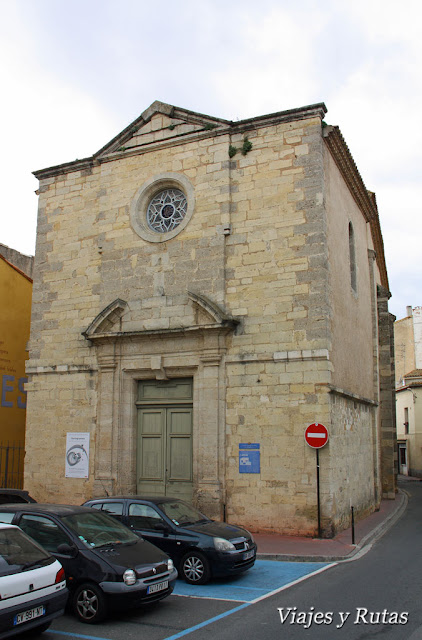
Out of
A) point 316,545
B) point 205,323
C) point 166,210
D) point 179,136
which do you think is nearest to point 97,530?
point 316,545

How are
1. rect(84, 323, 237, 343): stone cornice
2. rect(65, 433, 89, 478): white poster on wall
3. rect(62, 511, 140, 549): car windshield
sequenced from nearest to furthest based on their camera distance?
A: rect(62, 511, 140, 549): car windshield, rect(84, 323, 237, 343): stone cornice, rect(65, 433, 89, 478): white poster on wall

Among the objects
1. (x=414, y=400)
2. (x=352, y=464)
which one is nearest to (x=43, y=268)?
(x=352, y=464)

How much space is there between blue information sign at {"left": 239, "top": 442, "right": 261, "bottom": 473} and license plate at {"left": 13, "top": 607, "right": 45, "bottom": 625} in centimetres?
734

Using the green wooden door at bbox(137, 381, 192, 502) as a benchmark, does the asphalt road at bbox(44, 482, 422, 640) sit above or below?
below

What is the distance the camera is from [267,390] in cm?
1281

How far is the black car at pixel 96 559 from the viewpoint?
661cm

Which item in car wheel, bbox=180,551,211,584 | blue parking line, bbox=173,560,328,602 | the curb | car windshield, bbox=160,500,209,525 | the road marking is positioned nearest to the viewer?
the road marking

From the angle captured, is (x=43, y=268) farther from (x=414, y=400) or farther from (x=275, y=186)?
(x=414, y=400)

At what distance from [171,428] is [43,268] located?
5834 millimetres

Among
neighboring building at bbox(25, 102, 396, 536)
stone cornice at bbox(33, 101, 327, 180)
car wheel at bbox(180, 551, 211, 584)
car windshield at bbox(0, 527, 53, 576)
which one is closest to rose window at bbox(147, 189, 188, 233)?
neighboring building at bbox(25, 102, 396, 536)

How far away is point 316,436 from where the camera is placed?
11938 millimetres

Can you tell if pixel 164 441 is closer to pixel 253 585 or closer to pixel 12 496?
pixel 12 496

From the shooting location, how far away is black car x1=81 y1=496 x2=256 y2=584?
27.5ft

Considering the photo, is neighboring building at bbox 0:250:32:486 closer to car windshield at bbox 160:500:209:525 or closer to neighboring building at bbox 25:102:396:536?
neighboring building at bbox 25:102:396:536
